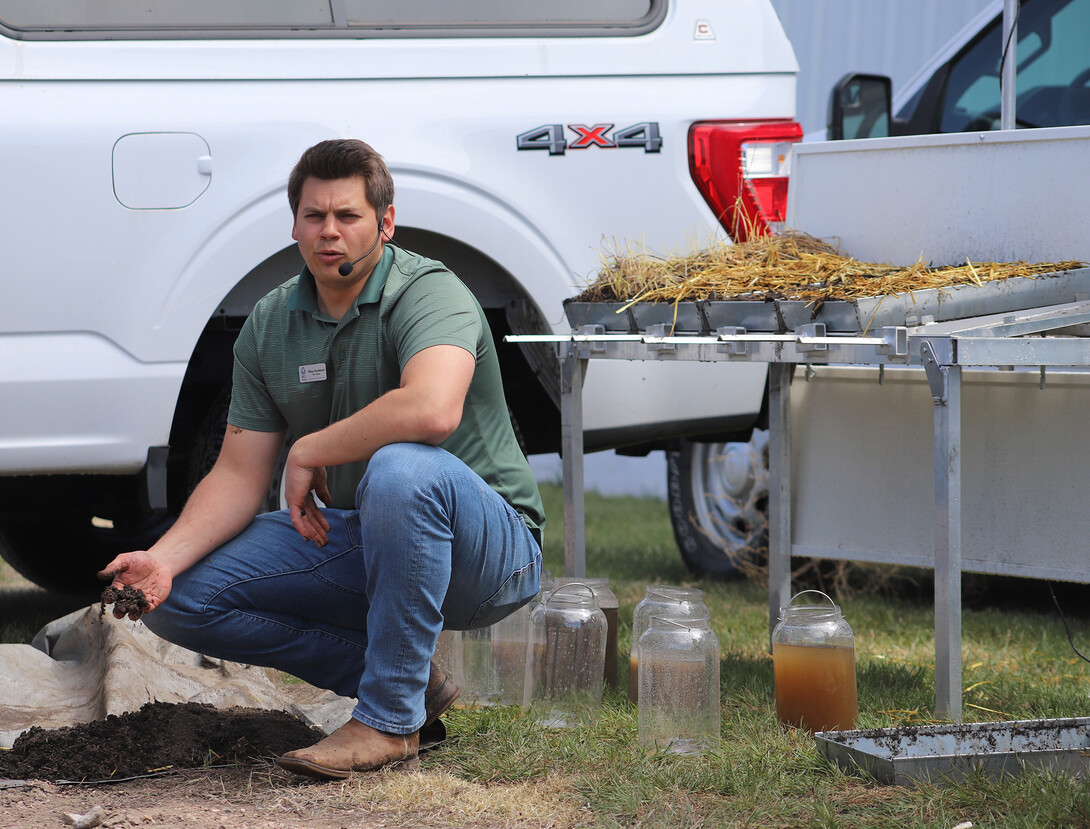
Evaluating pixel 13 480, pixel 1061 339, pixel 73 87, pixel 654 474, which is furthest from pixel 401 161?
pixel 654 474

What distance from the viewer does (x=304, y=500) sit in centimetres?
292

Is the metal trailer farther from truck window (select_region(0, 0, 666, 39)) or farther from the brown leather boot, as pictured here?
the brown leather boot

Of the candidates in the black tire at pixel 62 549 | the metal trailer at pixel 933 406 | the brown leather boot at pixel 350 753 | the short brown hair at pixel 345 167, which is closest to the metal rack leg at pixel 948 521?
the metal trailer at pixel 933 406

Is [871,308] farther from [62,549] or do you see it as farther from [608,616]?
[62,549]

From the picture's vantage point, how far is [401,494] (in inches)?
107

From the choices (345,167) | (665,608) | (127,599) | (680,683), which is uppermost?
(345,167)

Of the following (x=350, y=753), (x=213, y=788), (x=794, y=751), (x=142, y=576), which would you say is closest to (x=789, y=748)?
(x=794, y=751)

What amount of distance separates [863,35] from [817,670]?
5.85 meters

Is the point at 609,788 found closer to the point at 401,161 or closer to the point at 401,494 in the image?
the point at 401,494

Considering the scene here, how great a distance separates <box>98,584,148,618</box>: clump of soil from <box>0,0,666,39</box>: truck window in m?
1.61

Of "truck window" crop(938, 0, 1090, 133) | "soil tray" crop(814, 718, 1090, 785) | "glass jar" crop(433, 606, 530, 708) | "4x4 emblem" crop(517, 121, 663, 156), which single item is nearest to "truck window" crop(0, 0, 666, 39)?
"4x4 emblem" crop(517, 121, 663, 156)

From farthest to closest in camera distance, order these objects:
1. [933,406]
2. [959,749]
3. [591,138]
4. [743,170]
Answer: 1. [743,170]
2. [591,138]
3. [933,406]
4. [959,749]

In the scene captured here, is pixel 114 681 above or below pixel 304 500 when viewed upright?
below

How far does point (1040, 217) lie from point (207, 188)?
225 centimetres
